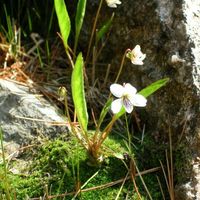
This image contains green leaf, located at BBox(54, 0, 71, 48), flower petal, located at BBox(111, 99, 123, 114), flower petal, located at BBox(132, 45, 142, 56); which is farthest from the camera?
green leaf, located at BBox(54, 0, 71, 48)

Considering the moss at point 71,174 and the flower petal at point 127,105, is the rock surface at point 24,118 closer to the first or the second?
the moss at point 71,174

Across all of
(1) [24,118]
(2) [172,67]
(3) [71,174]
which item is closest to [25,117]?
(1) [24,118]

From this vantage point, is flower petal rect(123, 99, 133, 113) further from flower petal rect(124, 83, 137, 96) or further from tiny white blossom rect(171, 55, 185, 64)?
tiny white blossom rect(171, 55, 185, 64)

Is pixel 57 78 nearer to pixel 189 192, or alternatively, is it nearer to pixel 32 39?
pixel 32 39

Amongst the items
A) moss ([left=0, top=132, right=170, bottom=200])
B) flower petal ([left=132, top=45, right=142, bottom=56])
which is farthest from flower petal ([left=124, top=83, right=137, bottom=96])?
moss ([left=0, top=132, right=170, bottom=200])

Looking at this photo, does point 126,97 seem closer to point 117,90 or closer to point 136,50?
point 117,90

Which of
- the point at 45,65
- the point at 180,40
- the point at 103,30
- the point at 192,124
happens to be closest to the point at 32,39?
the point at 45,65
